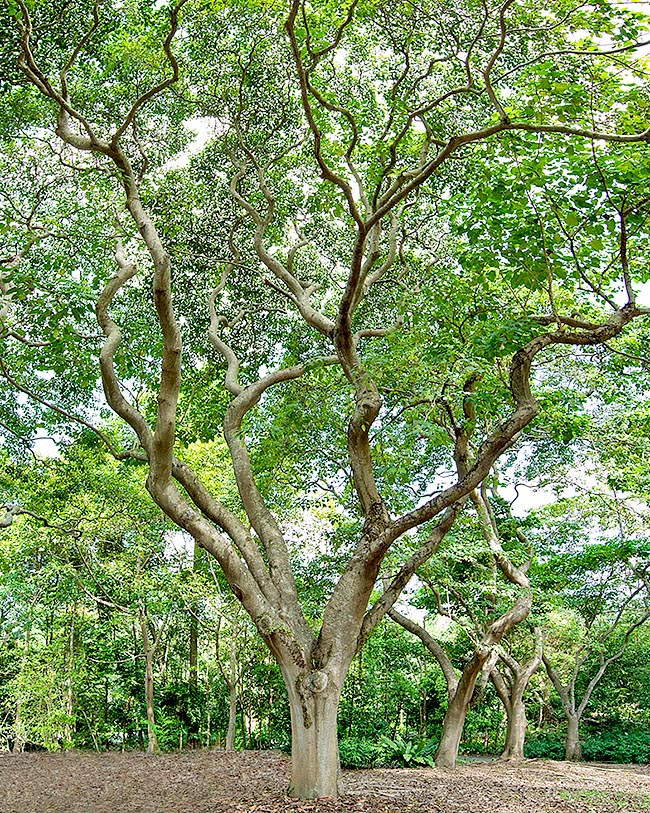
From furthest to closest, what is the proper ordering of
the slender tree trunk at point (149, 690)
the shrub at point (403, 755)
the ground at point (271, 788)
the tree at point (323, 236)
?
1. the slender tree trunk at point (149, 690)
2. the shrub at point (403, 755)
3. the ground at point (271, 788)
4. the tree at point (323, 236)

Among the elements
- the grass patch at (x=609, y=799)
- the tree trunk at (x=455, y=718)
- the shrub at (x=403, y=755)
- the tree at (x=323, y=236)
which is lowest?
the shrub at (x=403, y=755)

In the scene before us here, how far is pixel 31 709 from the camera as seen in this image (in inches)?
518

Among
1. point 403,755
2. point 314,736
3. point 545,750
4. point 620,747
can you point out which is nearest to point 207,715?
point 403,755

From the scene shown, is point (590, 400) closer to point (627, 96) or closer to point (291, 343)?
point (291, 343)

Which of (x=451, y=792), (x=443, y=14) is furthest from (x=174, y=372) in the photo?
(x=451, y=792)

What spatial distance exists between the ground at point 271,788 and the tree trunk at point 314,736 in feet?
0.59

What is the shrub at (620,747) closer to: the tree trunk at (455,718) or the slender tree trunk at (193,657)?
the tree trunk at (455,718)

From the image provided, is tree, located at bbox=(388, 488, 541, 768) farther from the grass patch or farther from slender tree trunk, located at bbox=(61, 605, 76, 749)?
slender tree trunk, located at bbox=(61, 605, 76, 749)

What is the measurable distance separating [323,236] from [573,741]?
461 inches

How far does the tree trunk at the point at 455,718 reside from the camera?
34.7ft

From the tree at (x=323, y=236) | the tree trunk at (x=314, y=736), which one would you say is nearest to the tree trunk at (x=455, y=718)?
the tree at (x=323, y=236)

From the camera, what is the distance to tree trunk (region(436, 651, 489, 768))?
34.7ft

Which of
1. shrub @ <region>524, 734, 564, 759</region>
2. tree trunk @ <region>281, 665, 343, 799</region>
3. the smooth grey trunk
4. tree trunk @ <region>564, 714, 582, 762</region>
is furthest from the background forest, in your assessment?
tree trunk @ <region>281, 665, 343, 799</region>

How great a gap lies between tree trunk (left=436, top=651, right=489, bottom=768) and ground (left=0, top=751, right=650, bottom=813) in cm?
36
